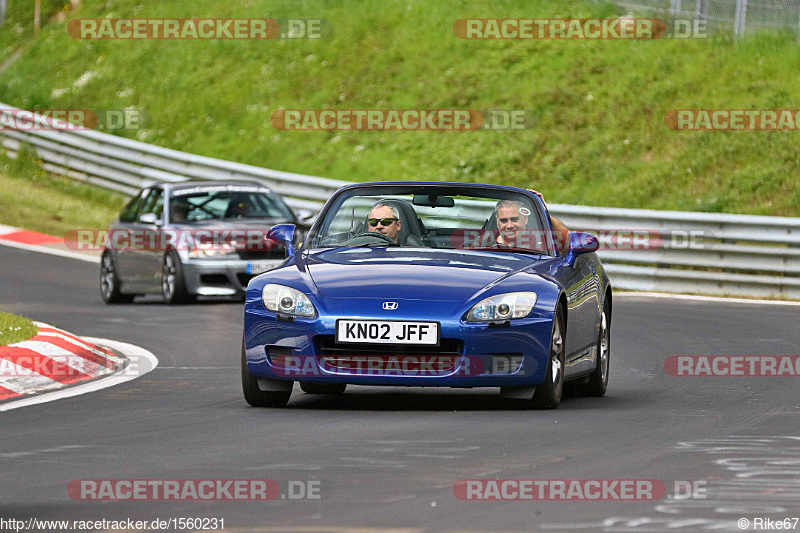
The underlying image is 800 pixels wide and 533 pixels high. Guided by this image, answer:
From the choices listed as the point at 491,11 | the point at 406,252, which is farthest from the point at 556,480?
the point at 491,11

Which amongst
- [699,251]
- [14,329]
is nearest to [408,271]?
[14,329]

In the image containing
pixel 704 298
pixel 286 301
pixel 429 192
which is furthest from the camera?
pixel 704 298

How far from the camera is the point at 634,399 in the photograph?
10.6m

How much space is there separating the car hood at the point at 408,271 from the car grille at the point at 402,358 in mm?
284

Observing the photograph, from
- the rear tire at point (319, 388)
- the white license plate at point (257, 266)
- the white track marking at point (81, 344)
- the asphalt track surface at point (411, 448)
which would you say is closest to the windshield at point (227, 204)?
the white license plate at point (257, 266)

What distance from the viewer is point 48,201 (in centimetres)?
2973

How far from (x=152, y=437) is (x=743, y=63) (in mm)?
22169

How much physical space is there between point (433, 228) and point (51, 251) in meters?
14.9

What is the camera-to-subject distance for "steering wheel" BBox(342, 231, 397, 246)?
420 inches

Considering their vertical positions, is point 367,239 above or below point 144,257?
above

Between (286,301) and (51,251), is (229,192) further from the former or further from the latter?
(286,301)

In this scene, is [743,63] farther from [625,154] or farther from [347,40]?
[347,40]

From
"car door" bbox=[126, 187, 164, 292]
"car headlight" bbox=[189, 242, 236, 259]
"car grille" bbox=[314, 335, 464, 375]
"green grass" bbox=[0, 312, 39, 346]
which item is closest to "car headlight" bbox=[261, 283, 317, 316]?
"car grille" bbox=[314, 335, 464, 375]

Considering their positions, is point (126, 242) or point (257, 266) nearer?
point (257, 266)
